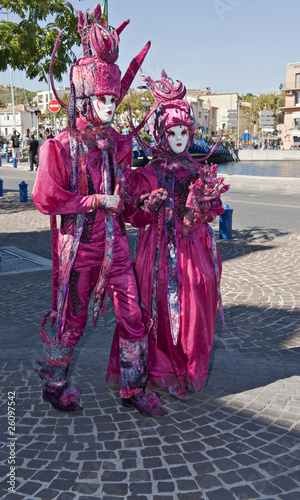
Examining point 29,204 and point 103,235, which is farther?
point 29,204

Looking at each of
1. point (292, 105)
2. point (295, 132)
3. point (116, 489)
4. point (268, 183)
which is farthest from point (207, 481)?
point (292, 105)

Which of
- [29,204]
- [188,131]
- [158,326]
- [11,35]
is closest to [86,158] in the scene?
[188,131]

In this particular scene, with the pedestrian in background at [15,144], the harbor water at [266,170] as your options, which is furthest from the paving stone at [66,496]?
the pedestrian in background at [15,144]

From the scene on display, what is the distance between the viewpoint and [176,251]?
10.9 feet

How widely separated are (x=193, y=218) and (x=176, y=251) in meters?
0.24

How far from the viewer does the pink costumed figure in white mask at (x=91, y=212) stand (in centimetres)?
296

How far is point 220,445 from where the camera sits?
2.88m

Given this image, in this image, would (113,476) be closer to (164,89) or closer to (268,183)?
(164,89)

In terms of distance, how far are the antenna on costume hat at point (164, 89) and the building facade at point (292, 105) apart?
7095 centimetres

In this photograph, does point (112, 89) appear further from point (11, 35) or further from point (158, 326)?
point (11, 35)

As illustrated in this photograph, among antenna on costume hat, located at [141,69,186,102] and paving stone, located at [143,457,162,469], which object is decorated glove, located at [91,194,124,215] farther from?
paving stone, located at [143,457,162,469]

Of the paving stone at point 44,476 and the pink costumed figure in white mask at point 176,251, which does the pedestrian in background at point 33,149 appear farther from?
the paving stone at point 44,476

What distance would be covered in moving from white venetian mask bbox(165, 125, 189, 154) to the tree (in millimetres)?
6008

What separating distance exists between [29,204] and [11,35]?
5.16 meters
